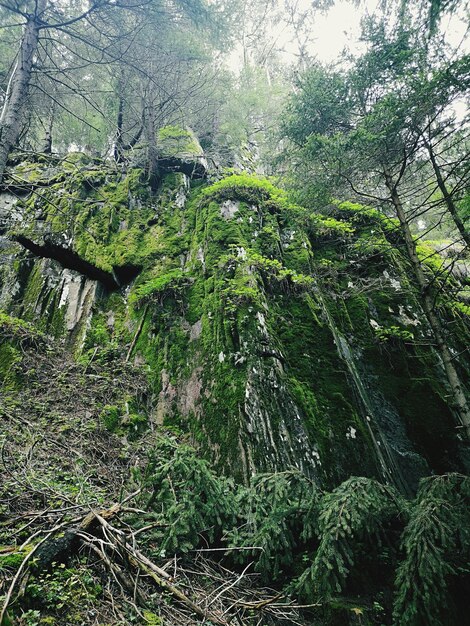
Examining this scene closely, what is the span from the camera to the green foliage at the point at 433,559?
2379 millimetres

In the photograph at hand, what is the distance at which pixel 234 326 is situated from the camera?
6094 millimetres

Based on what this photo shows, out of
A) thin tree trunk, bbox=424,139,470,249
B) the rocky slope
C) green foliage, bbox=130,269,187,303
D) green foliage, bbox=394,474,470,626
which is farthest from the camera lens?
green foliage, bbox=130,269,187,303

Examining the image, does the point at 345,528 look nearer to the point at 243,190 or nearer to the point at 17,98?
the point at 17,98

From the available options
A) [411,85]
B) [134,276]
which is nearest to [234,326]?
[134,276]

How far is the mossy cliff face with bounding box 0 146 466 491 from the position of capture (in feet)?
17.7

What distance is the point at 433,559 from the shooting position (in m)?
2.44

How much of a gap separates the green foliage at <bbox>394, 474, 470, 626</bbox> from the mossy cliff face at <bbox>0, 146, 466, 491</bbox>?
2199 mm

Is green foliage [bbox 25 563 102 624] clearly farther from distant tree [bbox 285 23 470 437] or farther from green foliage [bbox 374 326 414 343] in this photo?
Answer: green foliage [bbox 374 326 414 343]

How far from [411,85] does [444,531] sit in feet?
19.7

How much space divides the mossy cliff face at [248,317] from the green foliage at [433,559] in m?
2.20

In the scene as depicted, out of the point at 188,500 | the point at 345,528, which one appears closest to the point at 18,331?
the point at 188,500

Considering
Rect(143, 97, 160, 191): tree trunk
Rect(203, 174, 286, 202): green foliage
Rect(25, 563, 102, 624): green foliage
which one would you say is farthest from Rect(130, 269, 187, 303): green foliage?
Rect(25, 563, 102, 624): green foliage

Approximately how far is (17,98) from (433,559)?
275 inches

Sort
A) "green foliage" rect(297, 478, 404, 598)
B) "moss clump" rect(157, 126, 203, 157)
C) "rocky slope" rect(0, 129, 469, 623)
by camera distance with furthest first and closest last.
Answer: "moss clump" rect(157, 126, 203, 157), "rocky slope" rect(0, 129, 469, 623), "green foliage" rect(297, 478, 404, 598)
